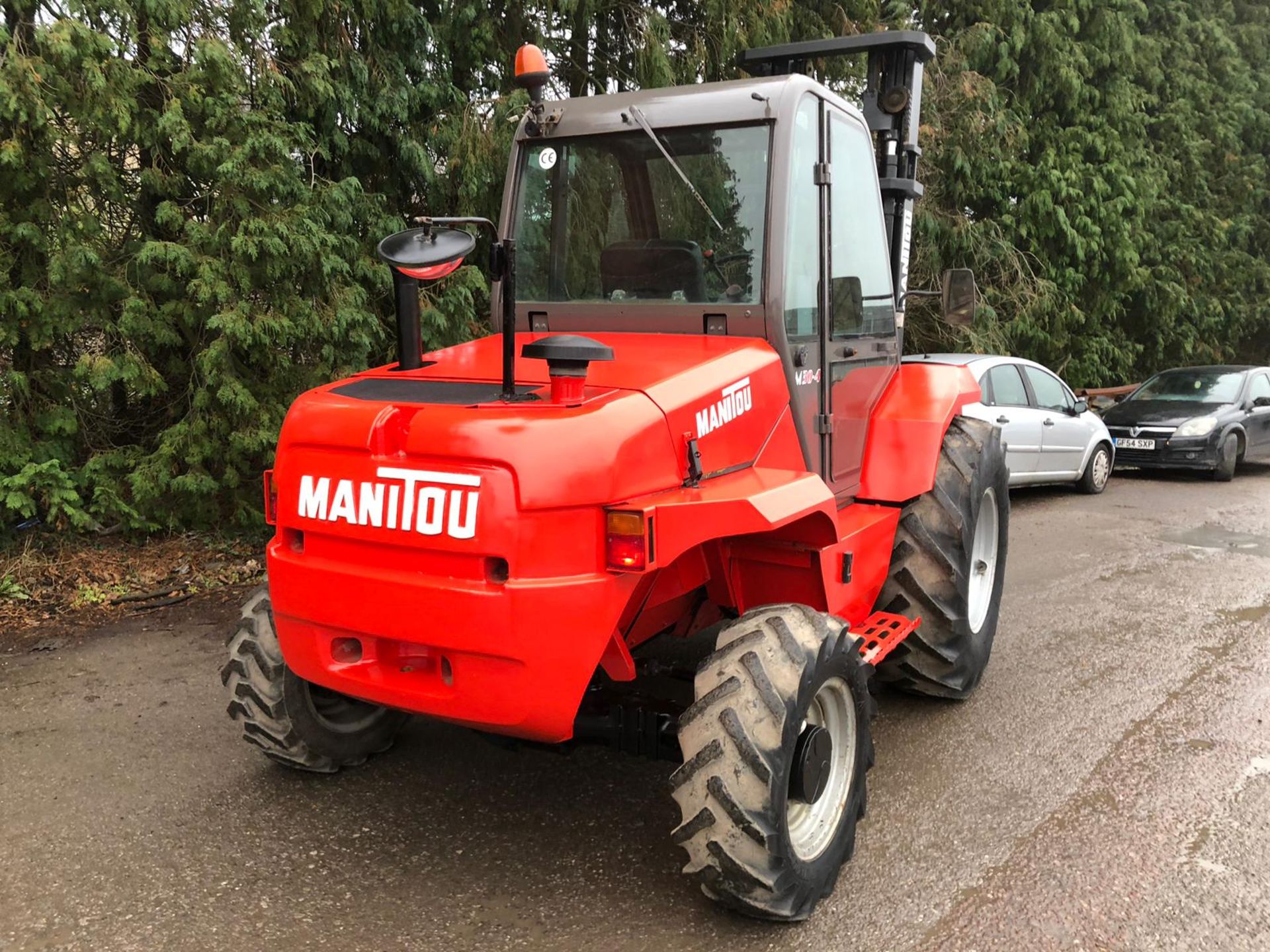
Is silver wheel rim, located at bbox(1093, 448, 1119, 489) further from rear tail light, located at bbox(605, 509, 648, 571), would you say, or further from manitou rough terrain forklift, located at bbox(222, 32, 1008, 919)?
rear tail light, located at bbox(605, 509, 648, 571)

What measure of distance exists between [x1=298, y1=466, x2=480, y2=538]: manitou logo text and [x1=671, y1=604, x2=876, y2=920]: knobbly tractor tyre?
36.2 inches

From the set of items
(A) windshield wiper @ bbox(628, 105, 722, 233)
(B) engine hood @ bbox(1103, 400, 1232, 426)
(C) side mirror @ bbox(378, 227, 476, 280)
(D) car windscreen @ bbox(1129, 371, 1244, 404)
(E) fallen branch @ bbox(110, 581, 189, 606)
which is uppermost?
(A) windshield wiper @ bbox(628, 105, 722, 233)

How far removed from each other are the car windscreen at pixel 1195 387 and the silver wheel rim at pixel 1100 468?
2191 mm

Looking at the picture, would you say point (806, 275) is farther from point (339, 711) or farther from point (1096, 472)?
point (1096, 472)

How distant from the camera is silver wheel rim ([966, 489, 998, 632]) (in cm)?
524

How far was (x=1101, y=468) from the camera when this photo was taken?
37.1ft

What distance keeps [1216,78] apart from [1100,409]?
8.79m

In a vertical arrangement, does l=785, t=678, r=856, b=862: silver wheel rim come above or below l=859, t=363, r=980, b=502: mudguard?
below

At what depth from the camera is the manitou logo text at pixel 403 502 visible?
276cm

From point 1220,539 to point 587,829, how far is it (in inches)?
288

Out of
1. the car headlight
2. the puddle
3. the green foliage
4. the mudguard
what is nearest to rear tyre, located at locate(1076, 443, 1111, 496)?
the car headlight

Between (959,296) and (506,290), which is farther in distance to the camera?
(959,296)

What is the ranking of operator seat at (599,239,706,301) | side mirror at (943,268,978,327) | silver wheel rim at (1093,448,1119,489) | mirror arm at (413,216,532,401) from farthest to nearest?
silver wheel rim at (1093,448,1119,489)
side mirror at (943,268,978,327)
operator seat at (599,239,706,301)
mirror arm at (413,216,532,401)

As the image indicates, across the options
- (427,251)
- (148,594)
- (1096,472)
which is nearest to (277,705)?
(427,251)
